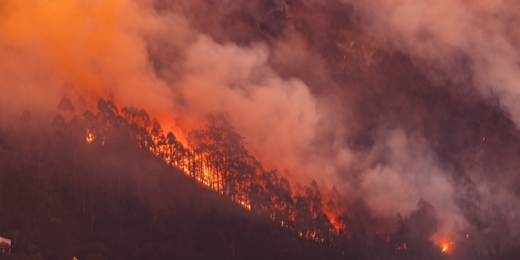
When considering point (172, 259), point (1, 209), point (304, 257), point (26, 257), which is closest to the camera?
point (26, 257)

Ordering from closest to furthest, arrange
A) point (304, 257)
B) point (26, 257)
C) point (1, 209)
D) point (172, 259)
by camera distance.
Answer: point (26, 257) → point (1, 209) → point (172, 259) → point (304, 257)

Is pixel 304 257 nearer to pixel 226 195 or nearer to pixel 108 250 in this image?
pixel 226 195

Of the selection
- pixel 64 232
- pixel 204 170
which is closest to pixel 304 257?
pixel 204 170

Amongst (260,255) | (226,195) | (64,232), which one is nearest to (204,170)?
(226,195)

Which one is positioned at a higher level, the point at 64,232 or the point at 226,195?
the point at 226,195

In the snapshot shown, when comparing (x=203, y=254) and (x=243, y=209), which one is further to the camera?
(x=243, y=209)

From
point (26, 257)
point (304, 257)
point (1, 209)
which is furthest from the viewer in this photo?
point (304, 257)

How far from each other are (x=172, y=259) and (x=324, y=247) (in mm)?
11531

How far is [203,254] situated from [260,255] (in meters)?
3.97

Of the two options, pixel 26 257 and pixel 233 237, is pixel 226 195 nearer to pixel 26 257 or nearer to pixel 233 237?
pixel 233 237

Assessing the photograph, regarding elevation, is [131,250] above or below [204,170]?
below

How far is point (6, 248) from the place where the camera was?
62625 mm

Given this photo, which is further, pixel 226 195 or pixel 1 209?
pixel 226 195

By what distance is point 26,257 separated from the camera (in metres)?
62.5
